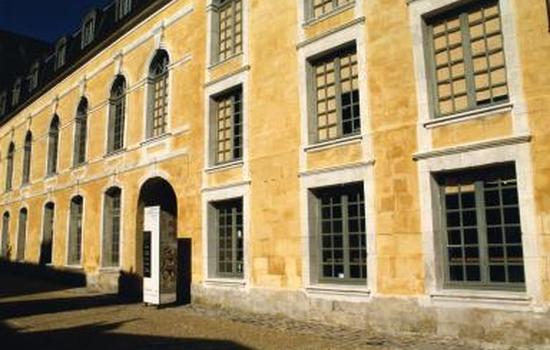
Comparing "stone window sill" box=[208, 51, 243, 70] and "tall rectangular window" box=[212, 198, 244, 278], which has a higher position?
"stone window sill" box=[208, 51, 243, 70]

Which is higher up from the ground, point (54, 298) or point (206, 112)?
point (206, 112)

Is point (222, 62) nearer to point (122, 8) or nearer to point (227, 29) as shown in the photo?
point (227, 29)

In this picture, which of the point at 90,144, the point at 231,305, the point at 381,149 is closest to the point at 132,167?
the point at 90,144

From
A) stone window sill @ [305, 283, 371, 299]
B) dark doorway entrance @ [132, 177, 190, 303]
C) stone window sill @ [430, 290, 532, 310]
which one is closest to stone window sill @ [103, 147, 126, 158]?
dark doorway entrance @ [132, 177, 190, 303]

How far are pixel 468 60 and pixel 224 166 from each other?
22.4 ft

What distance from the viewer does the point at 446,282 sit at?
8.84 metres

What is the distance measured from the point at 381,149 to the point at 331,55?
278 centimetres

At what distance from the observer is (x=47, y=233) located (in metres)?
24.2

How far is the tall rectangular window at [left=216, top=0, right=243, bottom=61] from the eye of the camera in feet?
46.4

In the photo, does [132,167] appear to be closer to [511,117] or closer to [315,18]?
[315,18]

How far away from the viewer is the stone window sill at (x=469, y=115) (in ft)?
27.2

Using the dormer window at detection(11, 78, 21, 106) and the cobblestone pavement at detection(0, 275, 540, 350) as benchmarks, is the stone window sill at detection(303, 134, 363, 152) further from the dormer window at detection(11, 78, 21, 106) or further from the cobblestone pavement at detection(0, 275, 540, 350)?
the dormer window at detection(11, 78, 21, 106)

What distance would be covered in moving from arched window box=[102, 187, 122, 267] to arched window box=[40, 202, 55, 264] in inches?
266

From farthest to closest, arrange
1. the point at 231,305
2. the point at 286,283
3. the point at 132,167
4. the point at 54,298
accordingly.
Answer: the point at 132,167 < the point at 54,298 < the point at 231,305 < the point at 286,283
